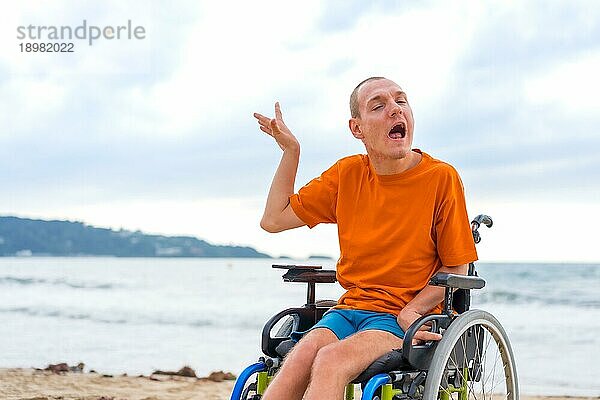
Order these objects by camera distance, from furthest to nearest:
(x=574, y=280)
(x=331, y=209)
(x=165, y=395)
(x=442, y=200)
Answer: (x=574, y=280) < (x=165, y=395) < (x=331, y=209) < (x=442, y=200)

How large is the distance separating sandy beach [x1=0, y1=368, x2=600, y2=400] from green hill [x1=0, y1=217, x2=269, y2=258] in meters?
13.3

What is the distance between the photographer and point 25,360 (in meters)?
9.69

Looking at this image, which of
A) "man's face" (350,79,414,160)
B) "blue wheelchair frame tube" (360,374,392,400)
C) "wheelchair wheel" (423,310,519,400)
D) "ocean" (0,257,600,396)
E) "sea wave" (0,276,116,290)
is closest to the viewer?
"blue wheelchair frame tube" (360,374,392,400)

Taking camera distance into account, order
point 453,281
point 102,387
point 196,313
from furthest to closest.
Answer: point 196,313 → point 102,387 → point 453,281

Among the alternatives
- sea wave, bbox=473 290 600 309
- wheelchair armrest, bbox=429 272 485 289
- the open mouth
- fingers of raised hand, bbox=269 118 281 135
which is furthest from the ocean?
wheelchair armrest, bbox=429 272 485 289

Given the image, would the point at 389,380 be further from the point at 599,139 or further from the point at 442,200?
the point at 599,139

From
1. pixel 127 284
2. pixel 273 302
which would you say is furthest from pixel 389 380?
pixel 127 284

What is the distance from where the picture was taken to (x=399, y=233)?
3.02 m

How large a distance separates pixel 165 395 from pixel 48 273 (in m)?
15.5

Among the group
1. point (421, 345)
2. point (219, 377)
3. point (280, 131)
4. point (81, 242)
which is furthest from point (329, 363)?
point (81, 242)

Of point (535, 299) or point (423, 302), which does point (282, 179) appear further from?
point (535, 299)

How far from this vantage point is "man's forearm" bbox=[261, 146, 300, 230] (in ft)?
10.6

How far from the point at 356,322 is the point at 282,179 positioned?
1.88 ft

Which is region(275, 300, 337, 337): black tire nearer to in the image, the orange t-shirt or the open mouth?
the orange t-shirt
